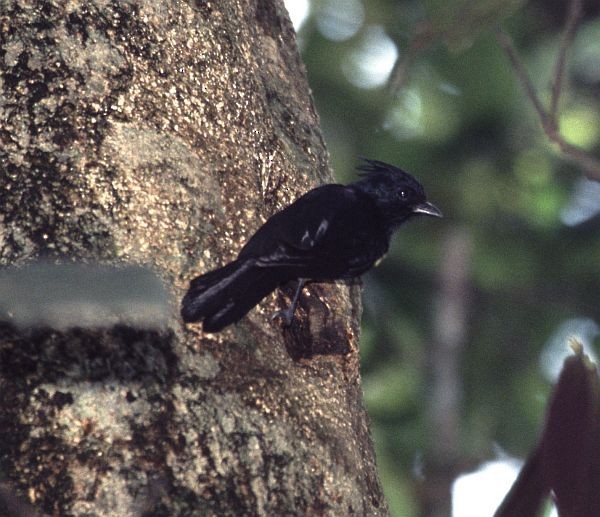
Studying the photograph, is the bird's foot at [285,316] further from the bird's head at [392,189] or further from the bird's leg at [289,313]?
the bird's head at [392,189]

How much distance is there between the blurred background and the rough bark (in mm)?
3199

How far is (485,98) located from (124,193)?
4398 mm

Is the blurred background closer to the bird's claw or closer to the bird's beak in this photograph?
the bird's beak

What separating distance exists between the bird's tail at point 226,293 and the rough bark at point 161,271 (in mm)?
36

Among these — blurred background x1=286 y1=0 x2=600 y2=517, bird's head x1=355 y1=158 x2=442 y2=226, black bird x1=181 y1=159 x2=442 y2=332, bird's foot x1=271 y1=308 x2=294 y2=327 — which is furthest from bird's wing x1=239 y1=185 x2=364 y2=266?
blurred background x1=286 y1=0 x2=600 y2=517

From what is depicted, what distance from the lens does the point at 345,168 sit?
652 centimetres

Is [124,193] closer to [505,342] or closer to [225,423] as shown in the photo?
[225,423]

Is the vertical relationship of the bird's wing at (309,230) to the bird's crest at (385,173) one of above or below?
above

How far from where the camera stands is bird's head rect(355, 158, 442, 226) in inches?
154

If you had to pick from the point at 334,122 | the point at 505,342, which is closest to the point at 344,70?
the point at 334,122

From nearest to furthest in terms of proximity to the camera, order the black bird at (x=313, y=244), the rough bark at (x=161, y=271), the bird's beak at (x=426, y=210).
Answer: the rough bark at (x=161, y=271), the black bird at (x=313, y=244), the bird's beak at (x=426, y=210)

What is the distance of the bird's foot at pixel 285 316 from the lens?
2.71 metres

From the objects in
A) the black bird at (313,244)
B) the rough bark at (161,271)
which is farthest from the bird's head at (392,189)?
the rough bark at (161,271)

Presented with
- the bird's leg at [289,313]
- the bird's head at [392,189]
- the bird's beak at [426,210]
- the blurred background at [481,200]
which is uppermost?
the bird's leg at [289,313]
